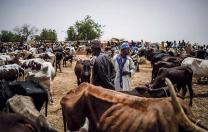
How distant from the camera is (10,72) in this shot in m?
13.6

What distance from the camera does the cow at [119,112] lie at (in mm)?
4586

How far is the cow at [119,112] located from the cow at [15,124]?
135 cm

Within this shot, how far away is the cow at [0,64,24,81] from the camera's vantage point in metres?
13.3

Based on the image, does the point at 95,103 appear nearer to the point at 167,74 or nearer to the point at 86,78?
the point at 167,74

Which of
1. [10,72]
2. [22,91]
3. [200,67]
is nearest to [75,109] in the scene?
[22,91]

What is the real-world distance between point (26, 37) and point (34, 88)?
79425 millimetres

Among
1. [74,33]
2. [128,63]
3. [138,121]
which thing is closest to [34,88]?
[128,63]

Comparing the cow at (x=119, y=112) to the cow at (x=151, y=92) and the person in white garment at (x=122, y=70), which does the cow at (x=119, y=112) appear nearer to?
the cow at (x=151, y=92)

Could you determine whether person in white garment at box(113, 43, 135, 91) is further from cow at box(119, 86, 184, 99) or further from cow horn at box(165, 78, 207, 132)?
cow horn at box(165, 78, 207, 132)

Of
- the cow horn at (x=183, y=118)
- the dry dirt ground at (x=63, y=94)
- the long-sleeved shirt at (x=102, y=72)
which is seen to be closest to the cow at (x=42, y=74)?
the dry dirt ground at (x=63, y=94)

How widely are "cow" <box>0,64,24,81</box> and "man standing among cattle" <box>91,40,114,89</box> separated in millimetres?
6971

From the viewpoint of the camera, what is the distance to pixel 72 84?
59.6ft

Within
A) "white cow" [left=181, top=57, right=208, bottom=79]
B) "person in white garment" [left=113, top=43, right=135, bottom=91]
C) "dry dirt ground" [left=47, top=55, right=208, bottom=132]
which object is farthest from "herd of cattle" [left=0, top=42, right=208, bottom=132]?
"white cow" [left=181, top=57, right=208, bottom=79]

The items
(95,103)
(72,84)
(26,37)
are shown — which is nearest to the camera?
(95,103)
